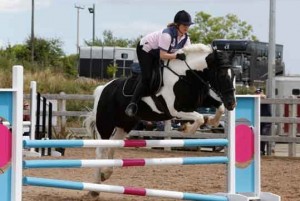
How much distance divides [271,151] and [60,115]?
457cm

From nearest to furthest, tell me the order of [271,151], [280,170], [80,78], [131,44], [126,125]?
[126,125]
[280,170]
[271,151]
[80,78]
[131,44]

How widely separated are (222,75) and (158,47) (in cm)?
91

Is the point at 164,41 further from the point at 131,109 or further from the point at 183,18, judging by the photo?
the point at 131,109

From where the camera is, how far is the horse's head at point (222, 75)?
25.2 feet

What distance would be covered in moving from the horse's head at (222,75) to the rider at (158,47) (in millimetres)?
349

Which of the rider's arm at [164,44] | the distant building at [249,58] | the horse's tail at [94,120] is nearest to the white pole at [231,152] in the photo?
the rider's arm at [164,44]

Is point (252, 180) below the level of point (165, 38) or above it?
below

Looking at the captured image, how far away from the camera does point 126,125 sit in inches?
364

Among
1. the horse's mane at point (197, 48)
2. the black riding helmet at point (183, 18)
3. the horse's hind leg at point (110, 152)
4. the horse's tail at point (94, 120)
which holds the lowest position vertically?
the horse's hind leg at point (110, 152)

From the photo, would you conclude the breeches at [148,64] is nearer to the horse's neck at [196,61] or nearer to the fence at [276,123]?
the horse's neck at [196,61]

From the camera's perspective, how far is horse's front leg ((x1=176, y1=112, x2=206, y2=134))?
311 inches

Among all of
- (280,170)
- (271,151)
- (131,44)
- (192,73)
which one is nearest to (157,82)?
(192,73)

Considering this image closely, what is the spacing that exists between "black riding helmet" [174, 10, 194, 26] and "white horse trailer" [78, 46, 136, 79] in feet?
73.5

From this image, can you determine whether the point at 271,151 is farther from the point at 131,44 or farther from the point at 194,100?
the point at 131,44
